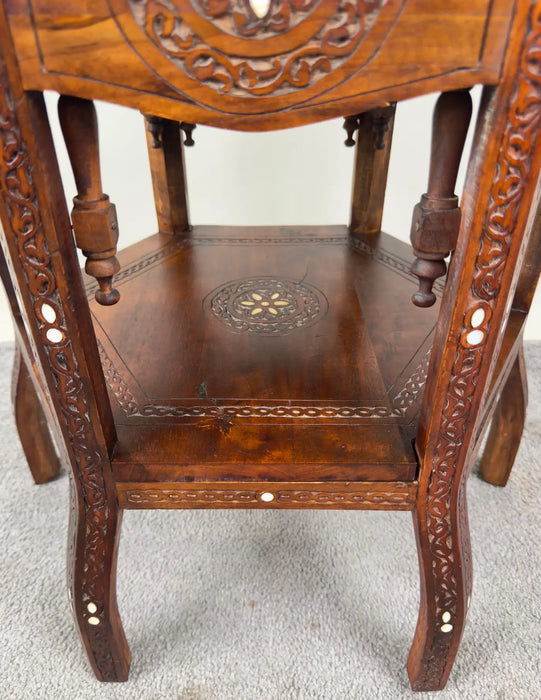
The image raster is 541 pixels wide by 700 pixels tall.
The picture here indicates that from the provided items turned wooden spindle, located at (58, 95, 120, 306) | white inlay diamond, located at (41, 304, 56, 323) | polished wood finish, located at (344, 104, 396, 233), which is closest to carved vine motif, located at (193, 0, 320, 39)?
turned wooden spindle, located at (58, 95, 120, 306)

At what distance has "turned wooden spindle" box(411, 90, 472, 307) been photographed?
1.62 feet

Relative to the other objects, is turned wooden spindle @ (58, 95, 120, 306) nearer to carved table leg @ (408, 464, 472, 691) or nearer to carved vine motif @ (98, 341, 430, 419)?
carved vine motif @ (98, 341, 430, 419)

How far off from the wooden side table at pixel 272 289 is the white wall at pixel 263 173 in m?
0.49

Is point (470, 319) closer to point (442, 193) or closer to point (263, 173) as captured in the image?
point (442, 193)

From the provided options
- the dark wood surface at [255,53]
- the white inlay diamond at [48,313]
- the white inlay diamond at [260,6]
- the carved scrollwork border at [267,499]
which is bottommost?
the carved scrollwork border at [267,499]

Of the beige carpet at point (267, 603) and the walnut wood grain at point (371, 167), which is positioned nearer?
the beige carpet at point (267, 603)

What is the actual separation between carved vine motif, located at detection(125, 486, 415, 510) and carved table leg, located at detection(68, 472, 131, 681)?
4 centimetres

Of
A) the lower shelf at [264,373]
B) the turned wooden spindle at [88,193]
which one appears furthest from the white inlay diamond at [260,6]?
the lower shelf at [264,373]

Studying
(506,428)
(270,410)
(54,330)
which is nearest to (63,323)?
(54,330)

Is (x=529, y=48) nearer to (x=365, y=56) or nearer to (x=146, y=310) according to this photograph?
(x=365, y=56)

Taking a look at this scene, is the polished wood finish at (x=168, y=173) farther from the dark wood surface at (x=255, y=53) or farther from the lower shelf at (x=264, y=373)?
the dark wood surface at (x=255, y=53)

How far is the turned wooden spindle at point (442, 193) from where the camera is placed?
0.49 m

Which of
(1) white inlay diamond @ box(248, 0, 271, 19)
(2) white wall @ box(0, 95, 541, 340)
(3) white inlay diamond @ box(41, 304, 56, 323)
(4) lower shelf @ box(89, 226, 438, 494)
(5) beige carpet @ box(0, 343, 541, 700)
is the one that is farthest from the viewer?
(2) white wall @ box(0, 95, 541, 340)

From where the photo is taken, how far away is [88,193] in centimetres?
53
